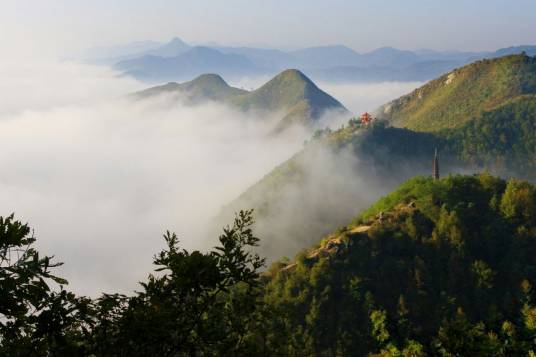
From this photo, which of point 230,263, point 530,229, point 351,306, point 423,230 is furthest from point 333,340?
point 230,263

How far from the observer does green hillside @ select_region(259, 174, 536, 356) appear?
89750mm

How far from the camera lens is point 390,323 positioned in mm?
90812

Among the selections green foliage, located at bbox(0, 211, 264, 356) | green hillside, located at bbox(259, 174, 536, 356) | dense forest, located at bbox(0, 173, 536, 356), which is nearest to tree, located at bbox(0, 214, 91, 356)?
green foliage, located at bbox(0, 211, 264, 356)

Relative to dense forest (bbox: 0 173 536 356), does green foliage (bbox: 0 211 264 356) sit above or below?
above

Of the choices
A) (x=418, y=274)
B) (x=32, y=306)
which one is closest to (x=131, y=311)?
(x=32, y=306)

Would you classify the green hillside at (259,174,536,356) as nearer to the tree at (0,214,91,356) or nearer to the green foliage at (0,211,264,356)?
the green foliage at (0,211,264,356)

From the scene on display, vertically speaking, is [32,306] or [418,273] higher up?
[32,306]

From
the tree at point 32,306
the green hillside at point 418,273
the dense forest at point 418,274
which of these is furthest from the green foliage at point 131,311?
the green hillside at point 418,273

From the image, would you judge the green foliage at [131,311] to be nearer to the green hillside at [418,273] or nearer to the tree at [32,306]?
the tree at [32,306]

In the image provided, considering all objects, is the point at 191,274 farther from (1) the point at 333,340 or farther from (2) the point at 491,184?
(2) the point at 491,184

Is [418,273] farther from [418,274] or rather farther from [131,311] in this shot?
[131,311]

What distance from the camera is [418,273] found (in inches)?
3898

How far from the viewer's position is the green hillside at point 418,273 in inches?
3533

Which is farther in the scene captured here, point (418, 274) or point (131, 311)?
point (418, 274)
